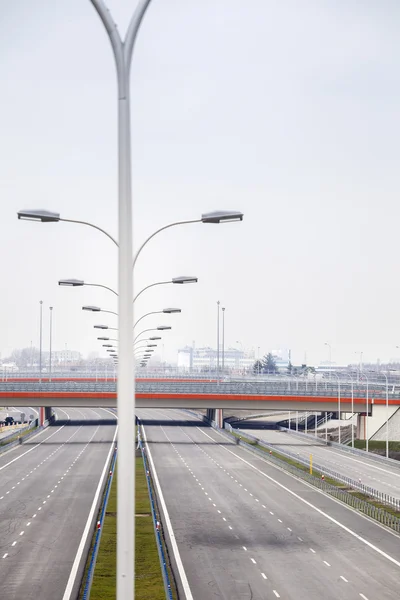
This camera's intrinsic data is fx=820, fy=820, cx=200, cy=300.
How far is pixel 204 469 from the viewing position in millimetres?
85625

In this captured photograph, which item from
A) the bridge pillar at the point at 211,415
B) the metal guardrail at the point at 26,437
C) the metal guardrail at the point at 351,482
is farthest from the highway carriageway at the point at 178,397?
the bridge pillar at the point at 211,415

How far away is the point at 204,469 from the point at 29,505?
88.8ft

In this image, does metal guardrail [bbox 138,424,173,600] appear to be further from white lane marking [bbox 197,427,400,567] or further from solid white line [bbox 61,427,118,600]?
white lane marking [bbox 197,427,400,567]

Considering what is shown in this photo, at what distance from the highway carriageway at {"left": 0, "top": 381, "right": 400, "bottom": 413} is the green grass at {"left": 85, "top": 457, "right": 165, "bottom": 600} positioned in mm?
52674

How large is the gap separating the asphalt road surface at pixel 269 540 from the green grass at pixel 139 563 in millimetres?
1617

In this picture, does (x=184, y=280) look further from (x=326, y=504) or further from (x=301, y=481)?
(x=301, y=481)

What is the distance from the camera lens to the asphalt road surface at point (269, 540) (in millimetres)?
38062

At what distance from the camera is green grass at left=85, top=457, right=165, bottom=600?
118 feet

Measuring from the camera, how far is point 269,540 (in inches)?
1933

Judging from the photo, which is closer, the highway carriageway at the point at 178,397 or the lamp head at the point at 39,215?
the lamp head at the point at 39,215

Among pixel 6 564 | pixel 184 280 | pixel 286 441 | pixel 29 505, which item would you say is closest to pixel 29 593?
pixel 6 564

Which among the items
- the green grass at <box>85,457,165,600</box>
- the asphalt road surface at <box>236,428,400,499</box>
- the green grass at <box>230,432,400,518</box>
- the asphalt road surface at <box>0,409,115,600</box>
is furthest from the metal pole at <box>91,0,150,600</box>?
the asphalt road surface at <box>236,428,400,499</box>

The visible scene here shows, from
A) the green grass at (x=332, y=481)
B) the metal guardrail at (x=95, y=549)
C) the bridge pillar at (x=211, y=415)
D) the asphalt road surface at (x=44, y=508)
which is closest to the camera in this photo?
the metal guardrail at (x=95, y=549)

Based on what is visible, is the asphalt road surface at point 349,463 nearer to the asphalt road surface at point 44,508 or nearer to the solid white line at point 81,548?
the solid white line at point 81,548
